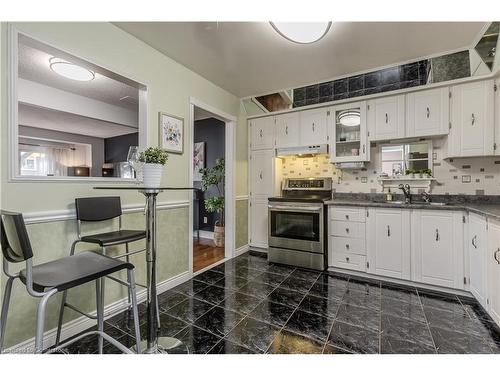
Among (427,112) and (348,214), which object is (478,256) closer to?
(348,214)

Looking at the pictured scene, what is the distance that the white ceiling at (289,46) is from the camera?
2.16 metres

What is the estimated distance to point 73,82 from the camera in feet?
11.6

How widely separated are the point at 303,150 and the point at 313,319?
2.22 meters

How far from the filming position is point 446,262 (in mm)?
2455

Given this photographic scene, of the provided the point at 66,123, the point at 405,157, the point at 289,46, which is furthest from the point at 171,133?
the point at 66,123

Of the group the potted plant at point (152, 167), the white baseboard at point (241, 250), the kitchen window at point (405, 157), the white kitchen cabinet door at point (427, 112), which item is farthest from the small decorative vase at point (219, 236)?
the white kitchen cabinet door at point (427, 112)

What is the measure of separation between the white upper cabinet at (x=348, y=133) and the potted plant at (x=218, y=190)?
185 centimetres

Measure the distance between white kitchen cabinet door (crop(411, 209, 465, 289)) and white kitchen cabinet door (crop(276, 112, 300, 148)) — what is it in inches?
70.2

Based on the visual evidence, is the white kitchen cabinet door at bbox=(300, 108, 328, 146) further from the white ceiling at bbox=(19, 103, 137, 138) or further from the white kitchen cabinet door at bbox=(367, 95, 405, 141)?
the white ceiling at bbox=(19, 103, 137, 138)

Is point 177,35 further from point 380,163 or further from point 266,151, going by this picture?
point 380,163

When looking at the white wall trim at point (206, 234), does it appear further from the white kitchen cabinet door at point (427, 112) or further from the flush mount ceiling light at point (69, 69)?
the white kitchen cabinet door at point (427, 112)
